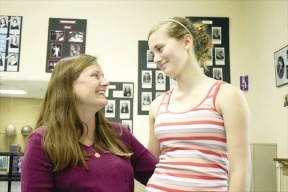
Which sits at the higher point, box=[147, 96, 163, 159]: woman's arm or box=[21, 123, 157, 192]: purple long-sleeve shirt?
box=[147, 96, 163, 159]: woman's arm

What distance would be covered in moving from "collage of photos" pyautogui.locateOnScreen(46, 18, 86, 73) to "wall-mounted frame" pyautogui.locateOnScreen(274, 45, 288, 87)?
204 cm

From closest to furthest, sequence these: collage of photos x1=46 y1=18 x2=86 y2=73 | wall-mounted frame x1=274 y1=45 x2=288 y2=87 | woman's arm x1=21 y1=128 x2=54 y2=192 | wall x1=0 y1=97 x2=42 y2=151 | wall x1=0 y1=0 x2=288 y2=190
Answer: woman's arm x1=21 y1=128 x2=54 y2=192 < wall-mounted frame x1=274 y1=45 x2=288 y2=87 < wall x1=0 y1=97 x2=42 y2=151 < wall x1=0 y1=0 x2=288 y2=190 < collage of photos x1=46 y1=18 x2=86 y2=73

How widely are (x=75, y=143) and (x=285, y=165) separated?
2.08 metres

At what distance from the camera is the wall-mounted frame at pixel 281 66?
280cm

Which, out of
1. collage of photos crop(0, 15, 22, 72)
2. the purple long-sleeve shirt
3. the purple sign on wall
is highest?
collage of photos crop(0, 15, 22, 72)

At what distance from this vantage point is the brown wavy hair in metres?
1.16

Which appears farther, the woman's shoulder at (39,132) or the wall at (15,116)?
the wall at (15,116)

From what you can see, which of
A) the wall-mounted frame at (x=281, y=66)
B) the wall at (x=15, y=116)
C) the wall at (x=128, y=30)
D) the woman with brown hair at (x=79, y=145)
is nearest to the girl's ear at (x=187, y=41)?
the woman with brown hair at (x=79, y=145)

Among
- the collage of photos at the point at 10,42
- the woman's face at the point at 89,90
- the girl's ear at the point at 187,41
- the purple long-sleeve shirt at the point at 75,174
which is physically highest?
the collage of photos at the point at 10,42

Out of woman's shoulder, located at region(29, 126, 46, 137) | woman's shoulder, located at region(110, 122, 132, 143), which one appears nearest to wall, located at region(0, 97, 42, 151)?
woman's shoulder, located at region(110, 122, 132, 143)

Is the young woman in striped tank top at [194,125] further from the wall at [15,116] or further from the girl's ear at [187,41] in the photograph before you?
the wall at [15,116]

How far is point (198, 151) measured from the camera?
39.8 inches

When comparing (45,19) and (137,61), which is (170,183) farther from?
(45,19)

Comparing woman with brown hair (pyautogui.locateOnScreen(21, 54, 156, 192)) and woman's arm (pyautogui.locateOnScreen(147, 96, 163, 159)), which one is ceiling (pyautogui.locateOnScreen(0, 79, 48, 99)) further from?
woman's arm (pyautogui.locateOnScreen(147, 96, 163, 159))
